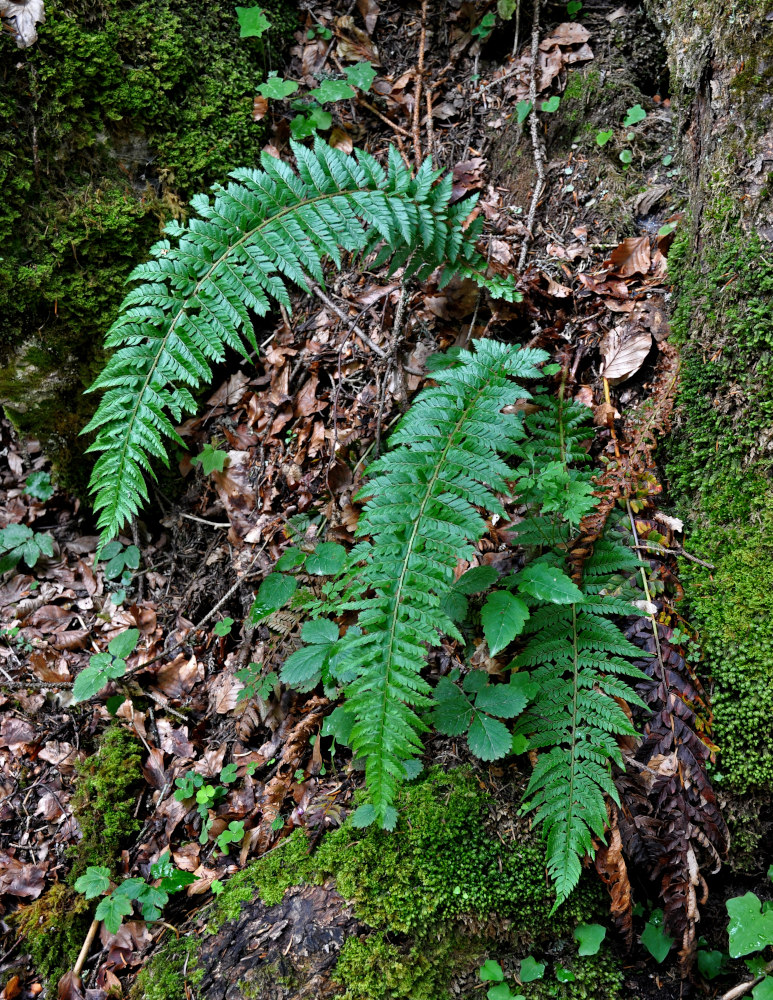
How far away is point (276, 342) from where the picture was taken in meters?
3.71

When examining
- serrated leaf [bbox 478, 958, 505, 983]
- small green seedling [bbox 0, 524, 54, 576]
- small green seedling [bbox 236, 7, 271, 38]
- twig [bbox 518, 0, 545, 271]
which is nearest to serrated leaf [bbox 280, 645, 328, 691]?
serrated leaf [bbox 478, 958, 505, 983]

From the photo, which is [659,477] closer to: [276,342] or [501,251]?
[501,251]

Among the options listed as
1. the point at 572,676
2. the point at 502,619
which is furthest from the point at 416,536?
the point at 572,676

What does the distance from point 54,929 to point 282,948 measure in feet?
4.54

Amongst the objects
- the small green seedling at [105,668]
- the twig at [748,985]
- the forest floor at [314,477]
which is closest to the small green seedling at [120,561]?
the forest floor at [314,477]

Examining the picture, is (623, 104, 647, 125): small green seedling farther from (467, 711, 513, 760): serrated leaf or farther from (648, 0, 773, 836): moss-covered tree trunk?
(467, 711, 513, 760): serrated leaf

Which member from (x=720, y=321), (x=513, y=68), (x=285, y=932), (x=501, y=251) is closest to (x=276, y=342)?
(x=501, y=251)

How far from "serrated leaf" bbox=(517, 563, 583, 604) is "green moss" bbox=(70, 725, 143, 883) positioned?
7.51 ft

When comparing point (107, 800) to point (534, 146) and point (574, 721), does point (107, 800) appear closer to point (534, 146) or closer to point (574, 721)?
→ point (574, 721)

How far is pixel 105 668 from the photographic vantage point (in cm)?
323

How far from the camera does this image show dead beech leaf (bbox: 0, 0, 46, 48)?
10.2 ft

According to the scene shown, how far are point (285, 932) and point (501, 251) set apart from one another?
3.02m

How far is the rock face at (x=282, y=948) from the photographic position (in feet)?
6.25

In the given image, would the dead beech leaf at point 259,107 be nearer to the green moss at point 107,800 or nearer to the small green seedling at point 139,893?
the green moss at point 107,800
